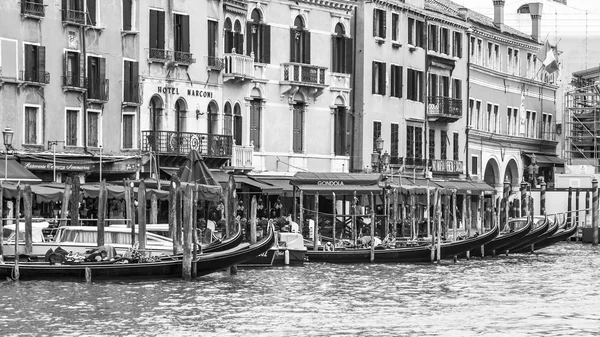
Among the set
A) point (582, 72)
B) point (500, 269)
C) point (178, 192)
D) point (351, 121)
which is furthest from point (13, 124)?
point (582, 72)

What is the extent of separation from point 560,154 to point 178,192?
151 ft

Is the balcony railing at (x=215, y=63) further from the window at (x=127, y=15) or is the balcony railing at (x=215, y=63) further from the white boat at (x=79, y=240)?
the white boat at (x=79, y=240)

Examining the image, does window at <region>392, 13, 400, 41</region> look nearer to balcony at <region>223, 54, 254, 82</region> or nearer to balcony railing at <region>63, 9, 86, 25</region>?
balcony at <region>223, 54, 254, 82</region>

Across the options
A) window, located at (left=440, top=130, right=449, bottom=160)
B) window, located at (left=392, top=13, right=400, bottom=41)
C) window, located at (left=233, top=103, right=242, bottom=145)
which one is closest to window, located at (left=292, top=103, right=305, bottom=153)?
window, located at (left=233, top=103, right=242, bottom=145)

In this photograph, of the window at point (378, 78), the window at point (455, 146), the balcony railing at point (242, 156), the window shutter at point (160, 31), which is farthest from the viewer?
the window at point (455, 146)

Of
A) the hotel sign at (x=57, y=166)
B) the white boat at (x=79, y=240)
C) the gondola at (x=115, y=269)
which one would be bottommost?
the gondola at (x=115, y=269)

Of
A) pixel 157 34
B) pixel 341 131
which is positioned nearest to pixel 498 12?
pixel 341 131

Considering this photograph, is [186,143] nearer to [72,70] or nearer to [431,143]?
[72,70]

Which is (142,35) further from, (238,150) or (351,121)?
(351,121)

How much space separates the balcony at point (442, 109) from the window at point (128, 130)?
20885mm

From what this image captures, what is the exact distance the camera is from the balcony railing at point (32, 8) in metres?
44.7

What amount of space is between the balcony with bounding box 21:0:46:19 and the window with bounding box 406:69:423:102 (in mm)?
23080

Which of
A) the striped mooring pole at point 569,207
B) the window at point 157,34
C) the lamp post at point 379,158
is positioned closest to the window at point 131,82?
the window at point 157,34

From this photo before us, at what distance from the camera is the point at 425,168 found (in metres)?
66.3
